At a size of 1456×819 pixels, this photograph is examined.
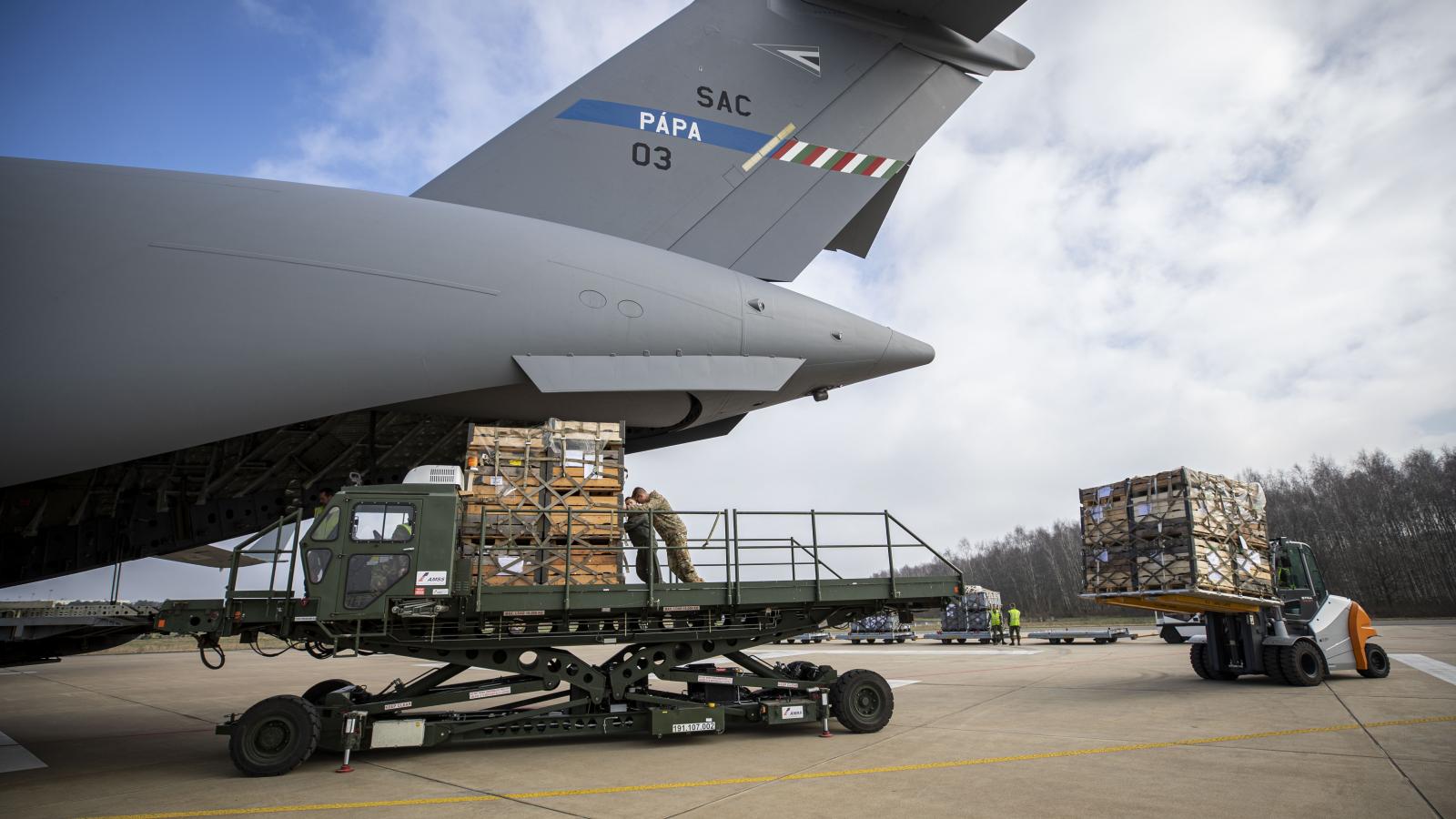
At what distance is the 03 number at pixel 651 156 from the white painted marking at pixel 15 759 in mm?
8462

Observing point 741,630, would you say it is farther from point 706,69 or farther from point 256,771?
point 706,69

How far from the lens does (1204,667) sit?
1204 cm

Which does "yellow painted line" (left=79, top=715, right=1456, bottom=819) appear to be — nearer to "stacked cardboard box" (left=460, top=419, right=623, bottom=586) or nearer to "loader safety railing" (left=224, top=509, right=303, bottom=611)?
"loader safety railing" (left=224, top=509, right=303, bottom=611)

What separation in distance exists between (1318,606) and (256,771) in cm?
1389

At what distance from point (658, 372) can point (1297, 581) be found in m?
10.8

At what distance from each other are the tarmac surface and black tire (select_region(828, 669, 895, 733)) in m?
0.16

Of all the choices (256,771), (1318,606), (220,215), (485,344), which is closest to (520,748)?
(256,771)

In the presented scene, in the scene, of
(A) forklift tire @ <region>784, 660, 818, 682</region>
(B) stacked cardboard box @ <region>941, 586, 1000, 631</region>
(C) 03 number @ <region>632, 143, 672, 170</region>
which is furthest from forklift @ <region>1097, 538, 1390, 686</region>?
(B) stacked cardboard box @ <region>941, 586, 1000, 631</region>

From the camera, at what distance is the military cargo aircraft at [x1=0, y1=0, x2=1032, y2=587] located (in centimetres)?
598

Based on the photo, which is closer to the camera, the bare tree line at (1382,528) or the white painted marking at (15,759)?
the white painted marking at (15,759)

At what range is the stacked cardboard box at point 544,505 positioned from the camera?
6.87 meters

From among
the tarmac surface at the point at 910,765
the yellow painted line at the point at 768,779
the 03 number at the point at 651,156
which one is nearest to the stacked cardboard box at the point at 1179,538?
the tarmac surface at the point at 910,765

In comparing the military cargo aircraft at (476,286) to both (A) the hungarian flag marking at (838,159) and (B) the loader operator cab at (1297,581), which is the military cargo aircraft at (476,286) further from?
(B) the loader operator cab at (1297,581)

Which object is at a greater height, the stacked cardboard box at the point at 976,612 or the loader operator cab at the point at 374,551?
the loader operator cab at the point at 374,551
